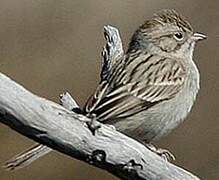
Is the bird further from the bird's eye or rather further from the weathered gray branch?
the weathered gray branch

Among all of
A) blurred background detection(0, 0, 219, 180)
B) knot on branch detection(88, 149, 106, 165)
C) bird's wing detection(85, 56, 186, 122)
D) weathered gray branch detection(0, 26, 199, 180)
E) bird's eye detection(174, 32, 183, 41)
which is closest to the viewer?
weathered gray branch detection(0, 26, 199, 180)

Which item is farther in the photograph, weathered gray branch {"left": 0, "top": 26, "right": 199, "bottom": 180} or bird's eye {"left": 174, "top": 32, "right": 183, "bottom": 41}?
bird's eye {"left": 174, "top": 32, "right": 183, "bottom": 41}

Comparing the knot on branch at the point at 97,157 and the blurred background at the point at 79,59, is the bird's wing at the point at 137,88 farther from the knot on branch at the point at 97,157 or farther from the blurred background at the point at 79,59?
the blurred background at the point at 79,59

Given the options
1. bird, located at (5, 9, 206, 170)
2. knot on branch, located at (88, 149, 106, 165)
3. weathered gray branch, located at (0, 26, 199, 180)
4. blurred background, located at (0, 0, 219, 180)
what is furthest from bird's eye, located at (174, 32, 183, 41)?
blurred background, located at (0, 0, 219, 180)

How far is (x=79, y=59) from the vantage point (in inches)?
326

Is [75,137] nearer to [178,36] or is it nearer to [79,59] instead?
[178,36]

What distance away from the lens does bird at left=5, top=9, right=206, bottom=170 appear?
4.45 meters

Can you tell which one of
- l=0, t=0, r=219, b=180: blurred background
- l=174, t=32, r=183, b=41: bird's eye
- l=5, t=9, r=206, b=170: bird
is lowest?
l=0, t=0, r=219, b=180: blurred background

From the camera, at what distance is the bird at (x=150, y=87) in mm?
4449

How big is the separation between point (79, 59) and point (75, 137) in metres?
4.70

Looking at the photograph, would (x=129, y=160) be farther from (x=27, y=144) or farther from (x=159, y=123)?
(x=27, y=144)

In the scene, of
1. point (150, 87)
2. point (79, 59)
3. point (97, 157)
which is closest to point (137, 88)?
point (150, 87)

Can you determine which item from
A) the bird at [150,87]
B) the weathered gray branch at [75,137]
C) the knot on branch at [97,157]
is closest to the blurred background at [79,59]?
the bird at [150,87]

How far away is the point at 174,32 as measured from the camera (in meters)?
5.02
